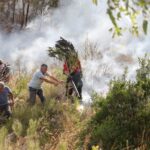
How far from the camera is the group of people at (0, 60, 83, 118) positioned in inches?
388

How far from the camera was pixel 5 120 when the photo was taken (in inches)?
367

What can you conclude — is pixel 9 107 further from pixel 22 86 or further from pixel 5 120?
pixel 22 86

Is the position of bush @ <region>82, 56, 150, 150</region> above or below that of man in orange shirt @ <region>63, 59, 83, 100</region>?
below

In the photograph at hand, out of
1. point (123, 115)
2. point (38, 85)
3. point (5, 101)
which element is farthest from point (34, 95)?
point (123, 115)

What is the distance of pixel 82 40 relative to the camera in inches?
674

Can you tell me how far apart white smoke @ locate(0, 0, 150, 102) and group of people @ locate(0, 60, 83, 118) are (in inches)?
53.6

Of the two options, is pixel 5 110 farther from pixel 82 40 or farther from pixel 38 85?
pixel 82 40

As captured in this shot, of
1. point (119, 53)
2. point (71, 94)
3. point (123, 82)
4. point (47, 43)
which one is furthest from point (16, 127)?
point (47, 43)

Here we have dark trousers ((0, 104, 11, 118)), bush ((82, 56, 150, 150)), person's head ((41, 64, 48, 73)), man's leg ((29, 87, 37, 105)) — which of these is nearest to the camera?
bush ((82, 56, 150, 150))

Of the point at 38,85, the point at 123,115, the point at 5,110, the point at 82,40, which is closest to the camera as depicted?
the point at 123,115

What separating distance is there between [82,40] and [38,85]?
6.21 metres

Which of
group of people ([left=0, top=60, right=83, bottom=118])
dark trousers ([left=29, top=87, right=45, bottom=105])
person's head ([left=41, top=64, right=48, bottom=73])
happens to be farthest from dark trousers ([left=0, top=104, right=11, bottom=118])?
person's head ([left=41, top=64, right=48, bottom=73])

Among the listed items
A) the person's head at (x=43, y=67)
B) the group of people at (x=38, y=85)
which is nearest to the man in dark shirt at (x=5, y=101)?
the group of people at (x=38, y=85)

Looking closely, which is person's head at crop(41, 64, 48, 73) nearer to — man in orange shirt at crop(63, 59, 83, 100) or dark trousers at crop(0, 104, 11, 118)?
man in orange shirt at crop(63, 59, 83, 100)
